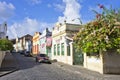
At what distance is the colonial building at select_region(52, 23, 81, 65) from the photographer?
36.7m

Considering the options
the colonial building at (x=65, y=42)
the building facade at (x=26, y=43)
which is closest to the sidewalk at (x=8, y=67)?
the colonial building at (x=65, y=42)

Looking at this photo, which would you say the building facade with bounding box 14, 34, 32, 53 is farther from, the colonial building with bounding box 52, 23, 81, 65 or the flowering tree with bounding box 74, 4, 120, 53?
the flowering tree with bounding box 74, 4, 120, 53

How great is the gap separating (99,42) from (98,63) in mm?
1900

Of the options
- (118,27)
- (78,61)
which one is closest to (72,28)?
(78,61)

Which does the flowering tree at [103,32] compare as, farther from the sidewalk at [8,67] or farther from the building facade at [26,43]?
the building facade at [26,43]

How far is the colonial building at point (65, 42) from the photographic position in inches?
1444

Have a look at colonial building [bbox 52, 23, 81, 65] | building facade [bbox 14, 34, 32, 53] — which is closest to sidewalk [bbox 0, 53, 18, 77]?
colonial building [bbox 52, 23, 81, 65]

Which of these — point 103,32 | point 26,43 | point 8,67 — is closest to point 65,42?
point 8,67

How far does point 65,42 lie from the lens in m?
38.7

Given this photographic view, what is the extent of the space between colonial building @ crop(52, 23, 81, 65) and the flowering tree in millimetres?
10364

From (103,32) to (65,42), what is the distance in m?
16.0

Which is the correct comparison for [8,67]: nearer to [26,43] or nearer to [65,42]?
[65,42]

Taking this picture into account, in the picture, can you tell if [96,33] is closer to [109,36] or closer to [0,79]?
[109,36]

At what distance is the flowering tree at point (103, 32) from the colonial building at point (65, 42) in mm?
10364
